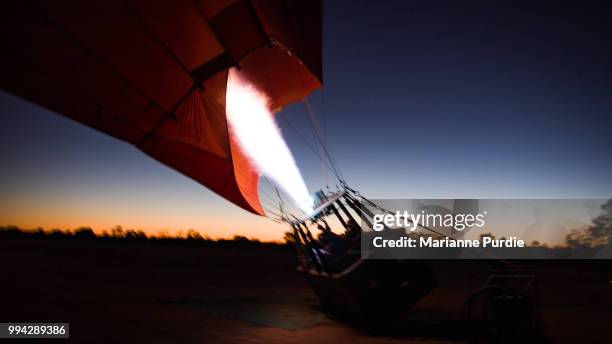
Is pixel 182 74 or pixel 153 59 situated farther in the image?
pixel 182 74

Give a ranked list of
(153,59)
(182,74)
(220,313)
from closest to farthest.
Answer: (153,59) → (182,74) → (220,313)

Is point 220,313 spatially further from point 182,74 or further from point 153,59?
point 153,59

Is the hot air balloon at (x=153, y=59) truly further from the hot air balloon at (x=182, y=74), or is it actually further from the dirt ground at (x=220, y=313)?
the dirt ground at (x=220, y=313)

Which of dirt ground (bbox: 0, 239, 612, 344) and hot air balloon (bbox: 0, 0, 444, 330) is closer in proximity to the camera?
hot air balloon (bbox: 0, 0, 444, 330)

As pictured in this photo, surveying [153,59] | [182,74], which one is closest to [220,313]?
[182,74]

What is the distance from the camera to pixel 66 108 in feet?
20.1

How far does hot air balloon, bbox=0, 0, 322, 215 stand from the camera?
516 centimetres

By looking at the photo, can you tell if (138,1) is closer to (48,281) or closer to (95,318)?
(95,318)

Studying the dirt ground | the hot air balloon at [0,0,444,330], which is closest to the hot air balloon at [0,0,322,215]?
the hot air balloon at [0,0,444,330]

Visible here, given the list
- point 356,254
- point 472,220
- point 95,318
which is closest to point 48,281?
point 95,318

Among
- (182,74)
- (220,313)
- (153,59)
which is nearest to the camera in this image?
(153,59)

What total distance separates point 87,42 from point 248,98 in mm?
4053

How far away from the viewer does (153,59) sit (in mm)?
6035

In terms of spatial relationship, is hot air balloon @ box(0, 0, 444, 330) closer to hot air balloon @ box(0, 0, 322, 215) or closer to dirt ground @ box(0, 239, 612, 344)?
hot air balloon @ box(0, 0, 322, 215)
